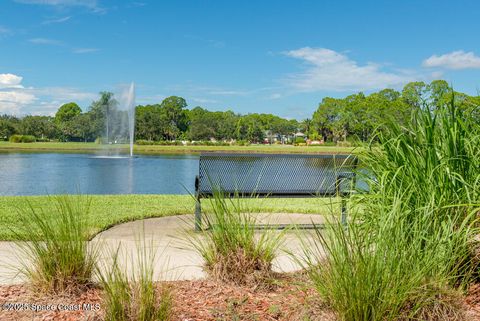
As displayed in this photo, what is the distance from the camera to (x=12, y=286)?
3857 mm

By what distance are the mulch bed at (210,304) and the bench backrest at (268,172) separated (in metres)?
2.55

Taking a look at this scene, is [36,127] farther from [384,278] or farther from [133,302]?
[384,278]

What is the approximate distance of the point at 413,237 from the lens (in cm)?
360

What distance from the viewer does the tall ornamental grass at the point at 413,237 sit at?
115 inches

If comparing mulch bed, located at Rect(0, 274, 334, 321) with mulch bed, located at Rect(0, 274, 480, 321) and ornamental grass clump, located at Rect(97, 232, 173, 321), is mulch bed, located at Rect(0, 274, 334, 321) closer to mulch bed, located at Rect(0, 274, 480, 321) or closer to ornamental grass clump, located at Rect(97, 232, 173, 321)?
mulch bed, located at Rect(0, 274, 480, 321)

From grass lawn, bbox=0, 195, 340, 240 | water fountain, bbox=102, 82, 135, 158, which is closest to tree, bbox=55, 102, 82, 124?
water fountain, bbox=102, 82, 135, 158

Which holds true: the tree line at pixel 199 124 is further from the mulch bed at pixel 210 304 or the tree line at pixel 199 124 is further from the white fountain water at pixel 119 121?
the mulch bed at pixel 210 304

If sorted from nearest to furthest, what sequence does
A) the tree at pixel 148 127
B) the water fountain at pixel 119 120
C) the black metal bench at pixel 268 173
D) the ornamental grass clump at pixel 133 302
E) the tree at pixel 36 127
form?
the ornamental grass clump at pixel 133 302 → the black metal bench at pixel 268 173 → the water fountain at pixel 119 120 → the tree at pixel 36 127 → the tree at pixel 148 127

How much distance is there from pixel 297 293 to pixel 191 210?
4.72 m

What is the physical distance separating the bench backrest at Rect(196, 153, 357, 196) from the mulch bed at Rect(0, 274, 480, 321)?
2.55 meters

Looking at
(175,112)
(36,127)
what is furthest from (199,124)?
(36,127)

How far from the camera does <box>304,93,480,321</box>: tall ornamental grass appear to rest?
9.57 ft

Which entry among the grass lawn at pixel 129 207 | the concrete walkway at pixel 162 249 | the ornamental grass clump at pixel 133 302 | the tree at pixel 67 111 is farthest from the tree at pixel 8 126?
the ornamental grass clump at pixel 133 302

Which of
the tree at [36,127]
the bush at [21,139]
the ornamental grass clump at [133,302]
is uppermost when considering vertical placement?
the tree at [36,127]
